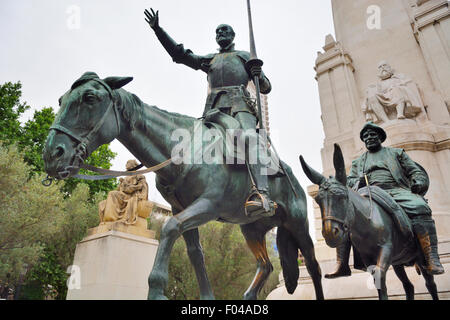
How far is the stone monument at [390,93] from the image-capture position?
745 centimetres

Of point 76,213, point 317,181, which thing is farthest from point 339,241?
point 76,213

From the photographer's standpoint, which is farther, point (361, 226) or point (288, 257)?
point (288, 257)

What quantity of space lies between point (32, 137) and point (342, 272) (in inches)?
1015

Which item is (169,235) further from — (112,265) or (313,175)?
(112,265)

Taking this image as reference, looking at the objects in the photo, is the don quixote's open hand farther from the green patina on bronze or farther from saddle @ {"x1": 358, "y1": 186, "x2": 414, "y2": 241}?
saddle @ {"x1": 358, "y1": 186, "x2": 414, "y2": 241}

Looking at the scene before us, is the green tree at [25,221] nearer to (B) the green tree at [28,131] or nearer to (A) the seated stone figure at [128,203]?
(B) the green tree at [28,131]

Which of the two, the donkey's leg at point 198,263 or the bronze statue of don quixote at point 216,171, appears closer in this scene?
the bronze statue of don quixote at point 216,171

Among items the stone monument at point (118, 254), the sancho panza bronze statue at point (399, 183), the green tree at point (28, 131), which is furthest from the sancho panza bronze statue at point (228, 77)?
the green tree at point (28, 131)

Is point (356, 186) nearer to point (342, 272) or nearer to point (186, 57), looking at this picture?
point (342, 272)

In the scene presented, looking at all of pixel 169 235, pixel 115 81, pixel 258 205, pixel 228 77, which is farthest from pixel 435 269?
pixel 115 81

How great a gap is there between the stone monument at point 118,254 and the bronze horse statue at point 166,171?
4640mm

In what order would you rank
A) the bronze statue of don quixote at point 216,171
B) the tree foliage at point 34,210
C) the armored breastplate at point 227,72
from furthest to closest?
the tree foliage at point 34,210
the armored breastplate at point 227,72
the bronze statue of don quixote at point 216,171

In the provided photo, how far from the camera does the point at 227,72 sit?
442cm

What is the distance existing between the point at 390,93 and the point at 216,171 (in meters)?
8.50
